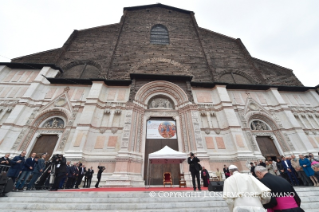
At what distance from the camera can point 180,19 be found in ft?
68.7

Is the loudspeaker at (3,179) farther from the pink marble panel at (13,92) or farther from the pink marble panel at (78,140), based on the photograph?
the pink marble panel at (13,92)

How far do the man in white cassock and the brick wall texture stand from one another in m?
12.4

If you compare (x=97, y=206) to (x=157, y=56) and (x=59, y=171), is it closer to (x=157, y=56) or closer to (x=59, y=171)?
(x=59, y=171)

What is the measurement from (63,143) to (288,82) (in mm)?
21465

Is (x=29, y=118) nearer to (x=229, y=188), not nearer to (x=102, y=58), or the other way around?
(x=102, y=58)

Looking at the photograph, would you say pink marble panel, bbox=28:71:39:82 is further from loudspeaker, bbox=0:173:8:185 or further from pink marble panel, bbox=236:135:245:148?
pink marble panel, bbox=236:135:245:148

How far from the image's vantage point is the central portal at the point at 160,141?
29.6 ft

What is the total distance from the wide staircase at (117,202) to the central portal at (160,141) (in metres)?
4.77

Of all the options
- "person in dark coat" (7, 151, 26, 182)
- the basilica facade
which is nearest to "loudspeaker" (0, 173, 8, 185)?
"person in dark coat" (7, 151, 26, 182)

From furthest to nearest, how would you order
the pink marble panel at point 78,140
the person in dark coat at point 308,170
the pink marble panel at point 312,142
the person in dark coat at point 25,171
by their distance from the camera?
the pink marble panel at point 312,142 → the pink marble panel at point 78,140 → the person in dark coat at point 308,170 → the person in dark coat at point 25,171

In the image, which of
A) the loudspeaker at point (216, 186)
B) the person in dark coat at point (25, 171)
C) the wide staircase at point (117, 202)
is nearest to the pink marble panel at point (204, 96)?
the loudspeaker at point (216, 186)

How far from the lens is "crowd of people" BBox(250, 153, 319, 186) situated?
620 centimetres

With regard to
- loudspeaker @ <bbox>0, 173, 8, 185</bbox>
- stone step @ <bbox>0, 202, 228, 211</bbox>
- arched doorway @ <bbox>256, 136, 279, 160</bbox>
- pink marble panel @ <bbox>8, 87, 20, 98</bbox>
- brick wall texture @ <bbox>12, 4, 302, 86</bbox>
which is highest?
brick wall texture @ <bbox>12, 4, 302, 86</bbox>

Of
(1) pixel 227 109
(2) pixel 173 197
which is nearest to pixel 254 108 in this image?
(1) pixel 227 109
